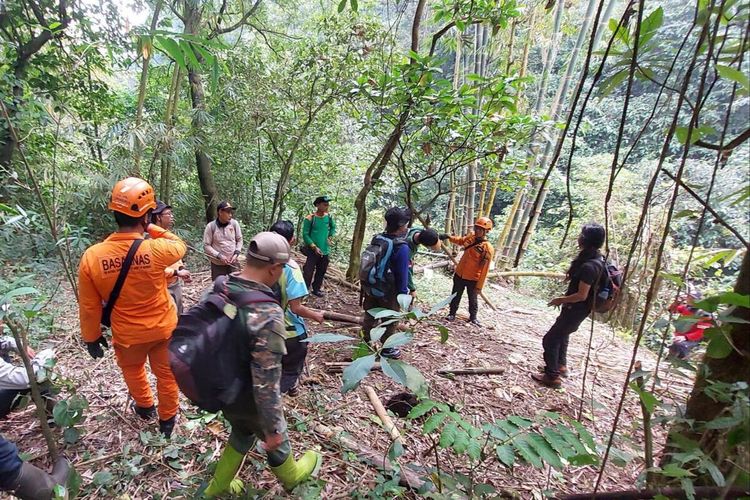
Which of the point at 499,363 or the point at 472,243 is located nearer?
the point at 499,363

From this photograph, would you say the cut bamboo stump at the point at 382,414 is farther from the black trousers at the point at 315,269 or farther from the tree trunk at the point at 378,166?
the tree trunk at the point at 378,166

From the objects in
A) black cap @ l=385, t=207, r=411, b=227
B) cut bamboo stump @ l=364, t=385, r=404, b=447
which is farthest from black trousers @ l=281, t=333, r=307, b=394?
black cap @ l=385, t=207, r=411, b=227

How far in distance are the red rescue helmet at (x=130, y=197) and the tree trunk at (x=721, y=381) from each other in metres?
2.46

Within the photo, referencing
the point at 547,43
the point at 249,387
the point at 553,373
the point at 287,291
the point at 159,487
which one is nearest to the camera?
the point at 249,387

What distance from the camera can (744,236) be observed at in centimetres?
92

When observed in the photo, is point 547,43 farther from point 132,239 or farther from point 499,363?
point 132,239

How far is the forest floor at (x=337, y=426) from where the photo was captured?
6.55ft

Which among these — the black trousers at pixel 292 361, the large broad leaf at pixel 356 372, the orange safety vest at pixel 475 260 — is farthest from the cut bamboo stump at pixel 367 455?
the orange safety vest at pixel 475 260


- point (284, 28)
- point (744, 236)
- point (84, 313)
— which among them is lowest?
point (84, 313)

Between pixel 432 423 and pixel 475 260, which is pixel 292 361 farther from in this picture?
pixel 475 260

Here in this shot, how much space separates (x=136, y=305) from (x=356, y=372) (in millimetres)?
1616

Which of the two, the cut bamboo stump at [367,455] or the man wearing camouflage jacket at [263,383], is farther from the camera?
the cut bamboo stump at [367,455]

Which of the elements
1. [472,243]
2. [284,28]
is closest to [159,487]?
[472,243]

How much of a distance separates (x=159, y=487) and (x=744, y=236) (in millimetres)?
2719
